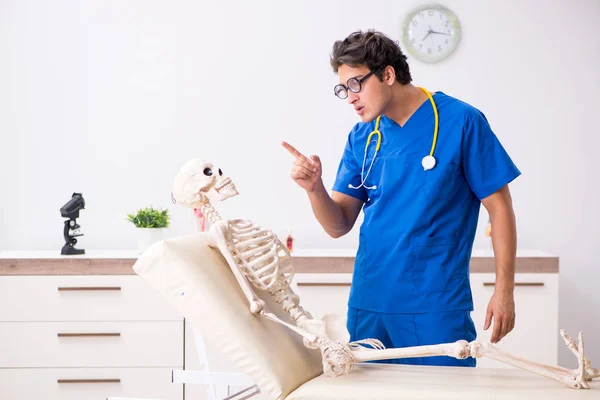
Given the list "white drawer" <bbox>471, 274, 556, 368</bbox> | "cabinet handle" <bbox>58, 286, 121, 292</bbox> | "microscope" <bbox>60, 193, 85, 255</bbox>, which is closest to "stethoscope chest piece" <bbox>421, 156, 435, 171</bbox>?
"white drawer" <bbox>471, 274, 556, 368</bbox>

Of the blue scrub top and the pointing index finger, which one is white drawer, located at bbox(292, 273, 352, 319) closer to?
the blue scrub top

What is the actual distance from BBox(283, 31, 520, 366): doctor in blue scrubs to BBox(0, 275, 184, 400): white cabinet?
1.39m

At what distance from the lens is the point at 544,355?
10.4 feet

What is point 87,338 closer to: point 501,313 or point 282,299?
point 282,299

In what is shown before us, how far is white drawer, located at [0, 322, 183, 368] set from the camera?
10.2 ft

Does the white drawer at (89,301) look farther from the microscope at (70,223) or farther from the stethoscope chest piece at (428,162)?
the stethoscope chest piece at (428,162)

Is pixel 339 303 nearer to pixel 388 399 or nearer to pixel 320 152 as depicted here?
pixel 320 152

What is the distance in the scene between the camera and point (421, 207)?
188 cm

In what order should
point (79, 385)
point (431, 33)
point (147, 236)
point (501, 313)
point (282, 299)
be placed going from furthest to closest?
point (431, 33), point (147, 236), point (79, 385), point (501, 313), point (282, 299)

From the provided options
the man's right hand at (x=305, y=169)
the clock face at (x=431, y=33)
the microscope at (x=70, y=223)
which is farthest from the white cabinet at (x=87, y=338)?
the clock face at (x=431, y=33)

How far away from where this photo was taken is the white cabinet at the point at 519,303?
124 inches

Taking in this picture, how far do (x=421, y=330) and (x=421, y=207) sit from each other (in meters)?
0.31

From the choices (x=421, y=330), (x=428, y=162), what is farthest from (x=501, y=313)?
(x=428, y=162)

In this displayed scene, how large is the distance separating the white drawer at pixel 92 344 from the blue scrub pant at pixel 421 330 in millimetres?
1399
